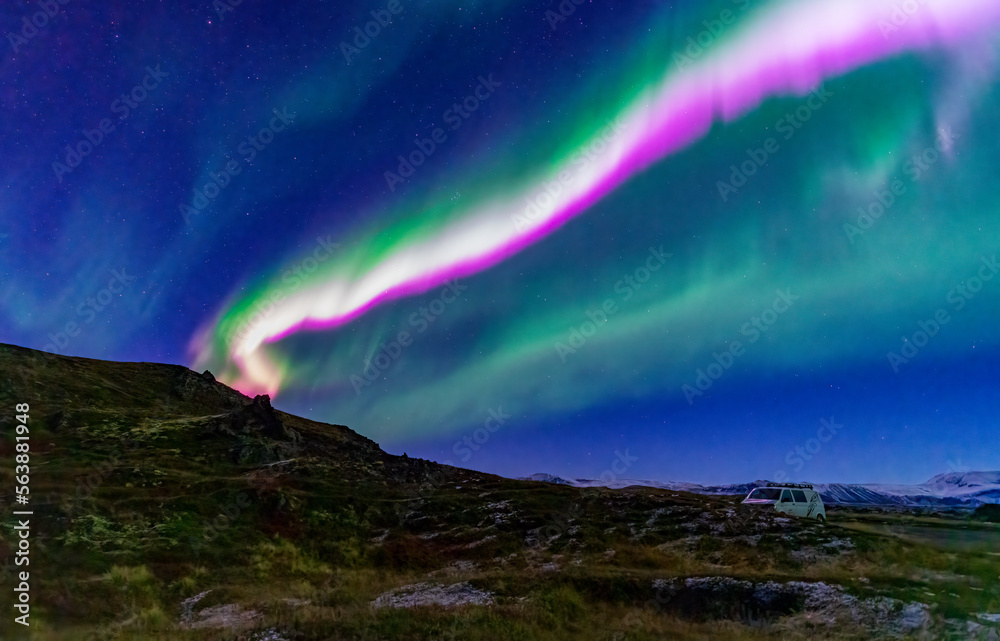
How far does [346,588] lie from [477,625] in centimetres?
1376

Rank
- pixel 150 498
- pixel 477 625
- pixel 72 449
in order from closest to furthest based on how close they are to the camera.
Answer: pixel 477 625
pixel 150 498
pixel 72 449

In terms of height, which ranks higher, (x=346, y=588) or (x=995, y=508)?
(x=346, y=588)

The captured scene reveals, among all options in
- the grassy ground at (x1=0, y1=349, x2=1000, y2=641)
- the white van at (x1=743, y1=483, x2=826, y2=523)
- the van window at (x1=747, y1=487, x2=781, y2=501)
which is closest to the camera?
the grassy ground at (x1=0, y1=349, x2=1000, y2=641)

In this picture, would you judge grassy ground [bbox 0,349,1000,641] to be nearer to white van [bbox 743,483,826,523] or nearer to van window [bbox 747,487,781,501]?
white van [bbox 743,483,826,523]

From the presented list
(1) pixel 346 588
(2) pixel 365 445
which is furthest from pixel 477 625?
(2) pixel 365 445

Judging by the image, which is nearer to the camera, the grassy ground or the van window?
the grassy ground

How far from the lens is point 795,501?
38812 mm

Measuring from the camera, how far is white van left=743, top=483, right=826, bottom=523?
38.6m

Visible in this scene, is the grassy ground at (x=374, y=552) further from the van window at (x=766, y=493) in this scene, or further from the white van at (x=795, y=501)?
the van window at (x=766, y=493)

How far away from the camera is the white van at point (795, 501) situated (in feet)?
127

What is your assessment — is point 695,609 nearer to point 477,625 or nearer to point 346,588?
point 477,625

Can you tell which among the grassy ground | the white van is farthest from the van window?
the grassy ground

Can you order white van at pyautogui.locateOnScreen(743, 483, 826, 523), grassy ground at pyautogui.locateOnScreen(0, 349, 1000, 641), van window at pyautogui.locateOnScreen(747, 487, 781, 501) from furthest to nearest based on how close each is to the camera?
1. van window at pyautogui.locateOnScreen(747, 487, 781, 501)
2. white van at pyautogui.locateOnScreen(743, 483, 826, 523)
3. grassy ground at pyautogui.locateOnScreen(0, 349, 1000, 641)

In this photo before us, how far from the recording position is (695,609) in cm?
1955
